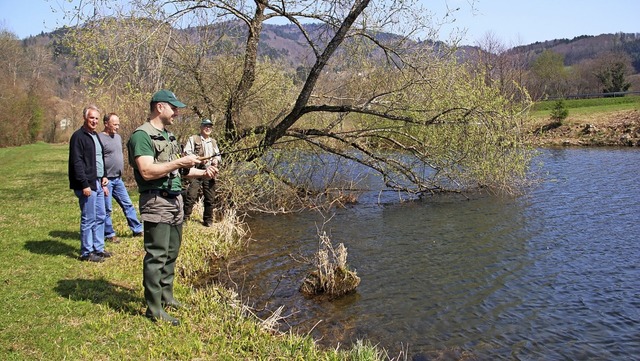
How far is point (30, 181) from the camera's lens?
59.2 ft

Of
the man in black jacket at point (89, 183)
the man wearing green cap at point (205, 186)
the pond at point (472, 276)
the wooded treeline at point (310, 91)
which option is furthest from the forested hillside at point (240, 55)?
the pond at point (472, 276)

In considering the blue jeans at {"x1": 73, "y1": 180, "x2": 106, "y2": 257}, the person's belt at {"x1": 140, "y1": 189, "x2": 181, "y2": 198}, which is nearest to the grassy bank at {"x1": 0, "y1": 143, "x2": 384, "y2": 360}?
the blue jeans at {"x1": 73, "y1": 180, "x2": 106, "y2": 257}

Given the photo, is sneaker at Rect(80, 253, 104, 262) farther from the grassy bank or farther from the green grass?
the green grass

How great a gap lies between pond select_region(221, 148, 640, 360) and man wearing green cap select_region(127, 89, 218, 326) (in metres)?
2.13

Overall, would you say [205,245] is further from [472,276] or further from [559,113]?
[559,113]

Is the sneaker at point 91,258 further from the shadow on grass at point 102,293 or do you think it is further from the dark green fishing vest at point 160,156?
the dark green fishing vest at point 160,156

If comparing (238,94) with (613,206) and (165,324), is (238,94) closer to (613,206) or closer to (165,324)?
(165,324)

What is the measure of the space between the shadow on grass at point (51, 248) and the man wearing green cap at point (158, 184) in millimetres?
3100

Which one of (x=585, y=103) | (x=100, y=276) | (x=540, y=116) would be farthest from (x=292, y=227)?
(x=585, y=103)

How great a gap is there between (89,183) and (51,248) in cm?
160

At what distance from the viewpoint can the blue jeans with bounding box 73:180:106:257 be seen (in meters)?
7.02

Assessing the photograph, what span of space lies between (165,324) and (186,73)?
9.16 metres

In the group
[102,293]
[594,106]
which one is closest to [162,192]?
[102,293]

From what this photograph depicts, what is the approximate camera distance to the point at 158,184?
15.9 ft
